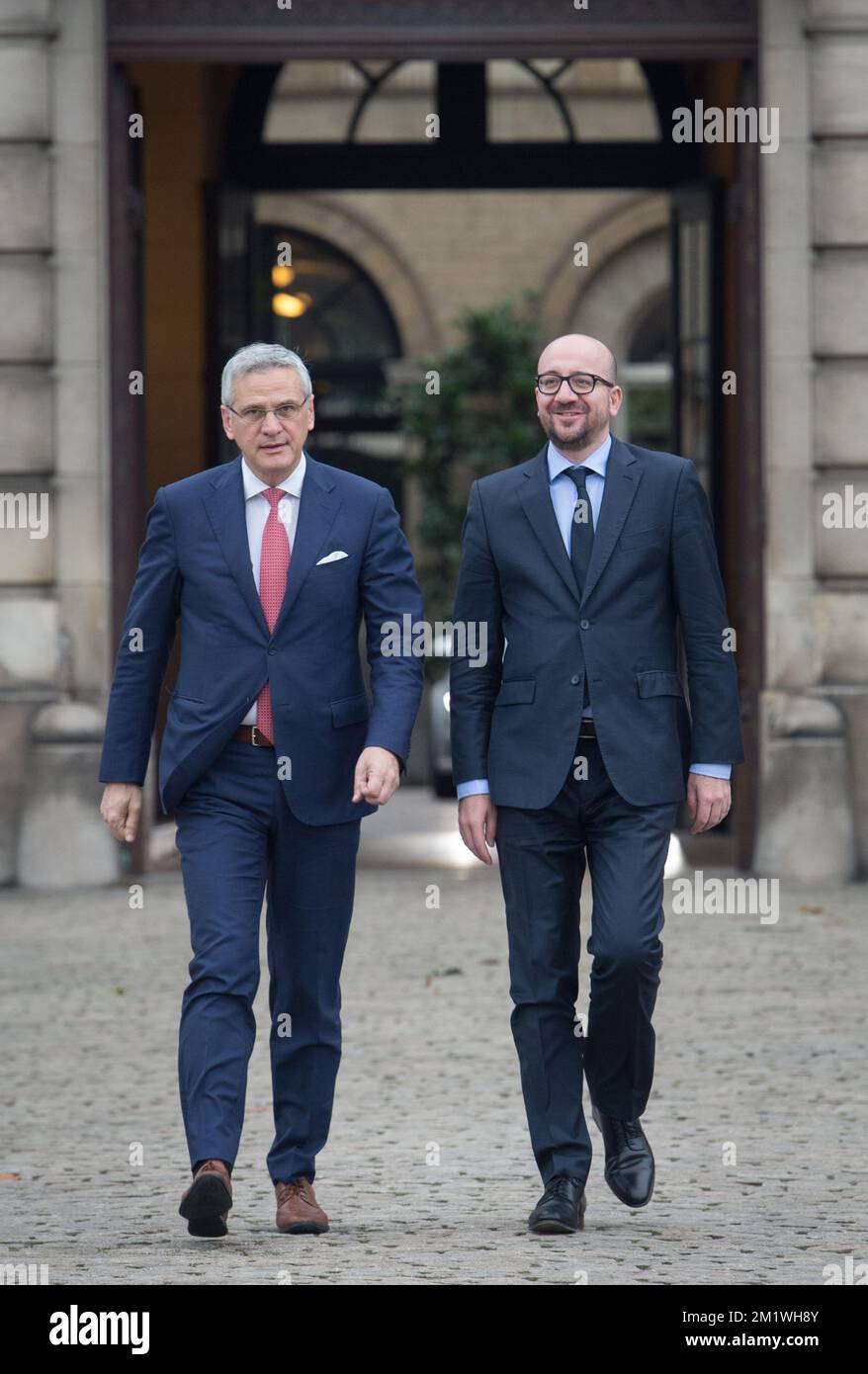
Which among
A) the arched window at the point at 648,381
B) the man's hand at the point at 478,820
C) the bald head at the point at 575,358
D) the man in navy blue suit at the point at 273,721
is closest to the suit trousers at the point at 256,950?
the man in navy blue suit at the point at 273,721

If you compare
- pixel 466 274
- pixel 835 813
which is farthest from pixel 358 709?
pixel 466 274

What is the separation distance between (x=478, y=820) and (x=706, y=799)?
1.70 feet

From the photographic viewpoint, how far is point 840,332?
1284 centimetres

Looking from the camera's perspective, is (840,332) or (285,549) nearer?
(285,549)

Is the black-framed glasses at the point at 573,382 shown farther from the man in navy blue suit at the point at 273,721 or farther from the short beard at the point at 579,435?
the man in navy blue suit at the point at 273,721

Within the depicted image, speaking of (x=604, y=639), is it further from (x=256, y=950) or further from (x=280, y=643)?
(x=256, y=950)

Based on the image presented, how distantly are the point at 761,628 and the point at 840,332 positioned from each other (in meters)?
1.54

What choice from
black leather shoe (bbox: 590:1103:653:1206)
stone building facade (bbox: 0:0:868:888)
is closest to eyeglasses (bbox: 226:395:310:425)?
black leather shoe (bbox: 590:1103:653:1206)

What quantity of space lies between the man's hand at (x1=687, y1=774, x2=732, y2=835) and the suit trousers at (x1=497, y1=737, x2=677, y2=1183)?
6 cm

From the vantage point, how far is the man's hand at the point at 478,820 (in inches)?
229

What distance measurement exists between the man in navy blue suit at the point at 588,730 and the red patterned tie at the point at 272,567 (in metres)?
0.43

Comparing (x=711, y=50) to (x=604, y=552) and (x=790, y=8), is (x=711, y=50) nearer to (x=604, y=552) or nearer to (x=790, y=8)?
(x=790, y=8)

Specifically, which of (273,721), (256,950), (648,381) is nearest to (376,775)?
(273,721)
